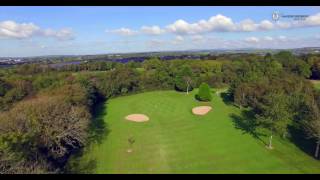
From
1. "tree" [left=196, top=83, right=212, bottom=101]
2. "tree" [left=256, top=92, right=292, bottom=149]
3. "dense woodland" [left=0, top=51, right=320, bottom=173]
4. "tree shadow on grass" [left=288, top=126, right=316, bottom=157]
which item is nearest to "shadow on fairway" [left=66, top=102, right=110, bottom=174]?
"dense woodland" [left=0, top=51, right=320, bottom=173]

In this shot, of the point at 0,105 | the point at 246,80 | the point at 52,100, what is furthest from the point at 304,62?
the point at 0,105

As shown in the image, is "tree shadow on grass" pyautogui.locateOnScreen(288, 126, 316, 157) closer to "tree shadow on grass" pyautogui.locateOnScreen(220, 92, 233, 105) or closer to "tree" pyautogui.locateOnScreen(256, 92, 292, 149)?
"tree" pyautogui.locateOnScreen(256, 92, 292, 149)

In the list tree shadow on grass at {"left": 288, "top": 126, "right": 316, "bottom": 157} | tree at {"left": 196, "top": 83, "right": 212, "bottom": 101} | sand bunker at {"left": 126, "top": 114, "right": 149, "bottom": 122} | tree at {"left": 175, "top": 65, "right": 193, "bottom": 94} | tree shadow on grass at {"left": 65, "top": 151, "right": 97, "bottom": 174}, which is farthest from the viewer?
tree at {"left": 175, "top": 65, "right": 193, "bottom": 94}

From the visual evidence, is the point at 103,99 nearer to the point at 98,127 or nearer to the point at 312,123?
the point at 98,127

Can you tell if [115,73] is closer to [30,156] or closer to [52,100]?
[52,100]


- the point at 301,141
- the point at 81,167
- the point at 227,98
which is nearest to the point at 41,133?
the point at 81,167

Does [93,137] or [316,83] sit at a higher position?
[316,83]

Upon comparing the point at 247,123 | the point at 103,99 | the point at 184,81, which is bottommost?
the point at 103,99
